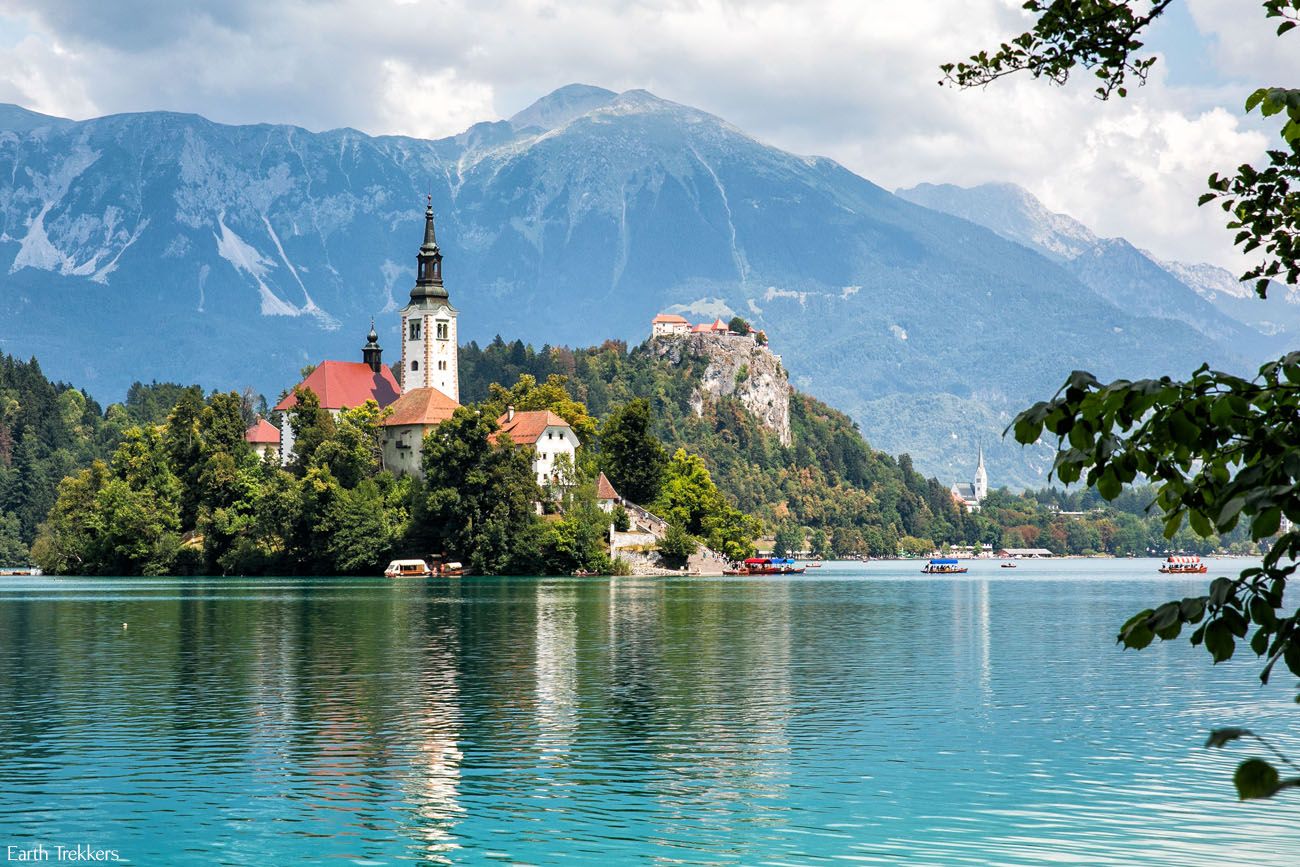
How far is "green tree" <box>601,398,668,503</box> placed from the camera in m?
159

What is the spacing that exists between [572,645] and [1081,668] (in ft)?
66.5

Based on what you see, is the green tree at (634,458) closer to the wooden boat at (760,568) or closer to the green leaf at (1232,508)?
the wooden boat at (760,568)

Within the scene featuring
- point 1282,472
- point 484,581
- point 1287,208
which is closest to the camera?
point 1282,472

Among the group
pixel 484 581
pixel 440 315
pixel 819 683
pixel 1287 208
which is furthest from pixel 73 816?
pixel 440 315

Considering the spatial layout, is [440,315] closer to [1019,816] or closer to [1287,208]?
[1019,816]

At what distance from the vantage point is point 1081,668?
56438 mm

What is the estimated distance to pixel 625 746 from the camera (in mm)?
36469

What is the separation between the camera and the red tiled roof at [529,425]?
159125 millimetres

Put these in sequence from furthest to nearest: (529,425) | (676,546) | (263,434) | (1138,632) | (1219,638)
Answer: (263,434), (529,425), (676,546), (1138,632), (1219,638)

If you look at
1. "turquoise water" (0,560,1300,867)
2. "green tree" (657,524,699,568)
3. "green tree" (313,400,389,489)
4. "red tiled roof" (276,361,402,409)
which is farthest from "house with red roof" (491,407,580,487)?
"turquoise water" (0,560,1300,867)

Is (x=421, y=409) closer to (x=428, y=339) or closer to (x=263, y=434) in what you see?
(x=428, y=339)

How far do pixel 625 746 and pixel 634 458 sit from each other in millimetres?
123623

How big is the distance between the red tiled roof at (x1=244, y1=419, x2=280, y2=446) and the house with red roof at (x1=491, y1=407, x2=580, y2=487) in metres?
39.6

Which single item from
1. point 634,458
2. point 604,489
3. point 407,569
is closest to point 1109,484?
point 407,569
